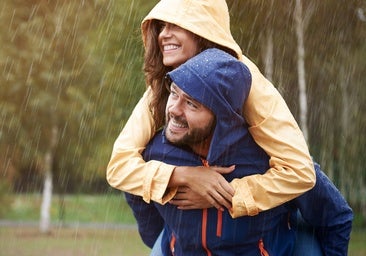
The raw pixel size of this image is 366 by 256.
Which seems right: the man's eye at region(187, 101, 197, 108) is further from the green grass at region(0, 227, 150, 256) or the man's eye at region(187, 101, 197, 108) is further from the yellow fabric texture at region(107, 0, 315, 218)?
the green grass at region(0, 227, 150, 256)

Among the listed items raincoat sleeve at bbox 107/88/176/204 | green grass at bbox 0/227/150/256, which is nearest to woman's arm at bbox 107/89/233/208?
raincoat sleeve at bbox 107/88/176/204

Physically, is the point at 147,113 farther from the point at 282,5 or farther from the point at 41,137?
the point at 41,137

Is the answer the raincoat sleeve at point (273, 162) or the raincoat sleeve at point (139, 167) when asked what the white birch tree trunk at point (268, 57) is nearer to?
the raincoat sleeve at point (139, 167)

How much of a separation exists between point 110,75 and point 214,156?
46.0 ft

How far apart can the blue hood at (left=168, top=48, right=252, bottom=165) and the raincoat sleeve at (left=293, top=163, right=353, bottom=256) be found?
0.46 metres

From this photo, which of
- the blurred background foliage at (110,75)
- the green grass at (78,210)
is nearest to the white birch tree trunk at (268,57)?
the blurred background foliage at (110,75)

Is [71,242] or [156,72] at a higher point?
[156,72]

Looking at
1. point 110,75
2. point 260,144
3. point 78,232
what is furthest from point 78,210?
point 260,144

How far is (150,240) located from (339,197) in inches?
34.0

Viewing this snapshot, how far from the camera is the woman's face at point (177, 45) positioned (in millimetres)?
3002

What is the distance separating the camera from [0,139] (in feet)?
80.0

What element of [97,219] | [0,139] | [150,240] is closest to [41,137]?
[0,139]

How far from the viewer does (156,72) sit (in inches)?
122

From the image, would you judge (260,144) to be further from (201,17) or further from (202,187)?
(201,17)
